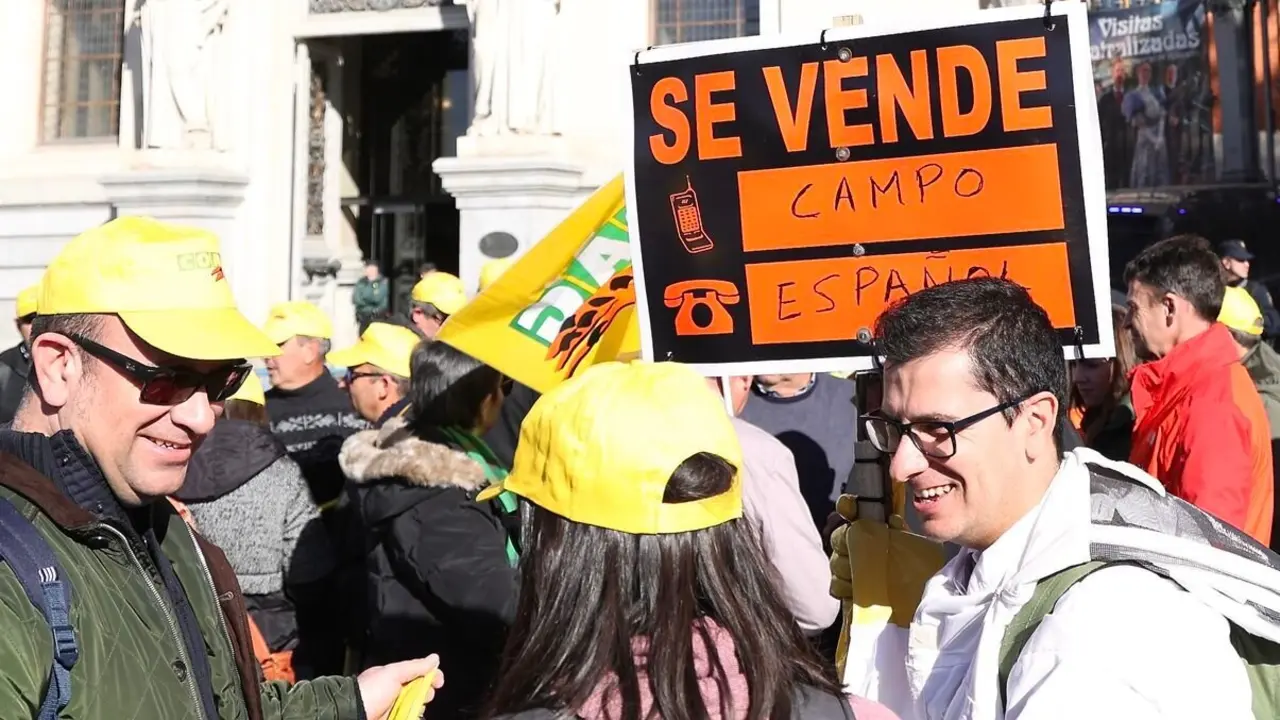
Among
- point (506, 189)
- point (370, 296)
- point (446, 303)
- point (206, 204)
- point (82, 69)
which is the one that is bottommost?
point (446, 303)

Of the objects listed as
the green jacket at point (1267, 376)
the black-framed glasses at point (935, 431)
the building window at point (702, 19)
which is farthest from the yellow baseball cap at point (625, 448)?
the building window at point (702, 19)

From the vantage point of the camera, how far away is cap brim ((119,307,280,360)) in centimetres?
204

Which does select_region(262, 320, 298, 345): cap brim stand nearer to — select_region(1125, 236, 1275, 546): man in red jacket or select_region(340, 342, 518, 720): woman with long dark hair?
select_region(340, 342, 518, 720): woman with long dark hair

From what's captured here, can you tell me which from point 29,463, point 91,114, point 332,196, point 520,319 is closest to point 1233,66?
point 520,319

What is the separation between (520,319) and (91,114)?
10.9 m

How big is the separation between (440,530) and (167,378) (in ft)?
4.93

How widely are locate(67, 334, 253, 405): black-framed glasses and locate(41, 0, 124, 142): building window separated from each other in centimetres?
1209

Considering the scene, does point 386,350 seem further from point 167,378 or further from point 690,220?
point 167,378

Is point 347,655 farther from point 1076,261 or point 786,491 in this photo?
point 1076,261

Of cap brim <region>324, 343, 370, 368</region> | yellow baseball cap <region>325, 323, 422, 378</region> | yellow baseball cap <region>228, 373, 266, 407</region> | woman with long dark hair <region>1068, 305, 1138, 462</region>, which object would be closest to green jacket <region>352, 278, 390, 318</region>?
cap brim <region>324, 343, 370, 368</region>

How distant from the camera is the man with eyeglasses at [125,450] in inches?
73.8

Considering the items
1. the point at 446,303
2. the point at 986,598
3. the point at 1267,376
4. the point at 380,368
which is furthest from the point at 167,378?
the point at 446,303

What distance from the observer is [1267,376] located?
16.3 ft

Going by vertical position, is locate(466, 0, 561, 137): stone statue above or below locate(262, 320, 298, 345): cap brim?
above
